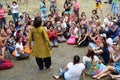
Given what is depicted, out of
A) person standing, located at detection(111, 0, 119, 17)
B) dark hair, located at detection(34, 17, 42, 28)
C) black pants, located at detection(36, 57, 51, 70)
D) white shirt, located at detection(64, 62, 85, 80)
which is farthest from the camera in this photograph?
person standing, located at detection(111, 0, 119, 17)

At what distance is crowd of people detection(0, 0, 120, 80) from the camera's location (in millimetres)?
8703

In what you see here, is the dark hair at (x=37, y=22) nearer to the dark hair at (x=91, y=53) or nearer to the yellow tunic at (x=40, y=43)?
the yellow tunic at (x=40, y=43)

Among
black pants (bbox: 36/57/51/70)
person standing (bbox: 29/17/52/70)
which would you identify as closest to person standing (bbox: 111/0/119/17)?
black pants (bbox: 36/57/51/70)

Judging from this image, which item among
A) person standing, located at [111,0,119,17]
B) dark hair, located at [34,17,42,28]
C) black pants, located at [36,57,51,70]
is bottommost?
black pants, located at [36,57,51,70]

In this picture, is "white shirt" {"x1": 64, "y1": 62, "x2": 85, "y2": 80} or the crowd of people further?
the crowd of people

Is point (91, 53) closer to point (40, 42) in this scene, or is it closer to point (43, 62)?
point (40, 42)

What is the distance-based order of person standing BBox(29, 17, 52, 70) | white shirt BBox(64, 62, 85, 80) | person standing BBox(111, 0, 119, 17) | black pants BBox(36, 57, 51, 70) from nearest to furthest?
1. white shirt BBox(64, 62, 85, 80)
2. person standing BBox(29, 17, 52, 70)
3. black pants BBox(36, 57, 51, 70)
4. person standing BBox(111, 0, 119, 17)

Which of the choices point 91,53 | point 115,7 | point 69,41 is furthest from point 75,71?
point 115,7

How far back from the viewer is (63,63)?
1012cm

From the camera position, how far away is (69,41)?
12.1 metres

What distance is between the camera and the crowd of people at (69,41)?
8703mm

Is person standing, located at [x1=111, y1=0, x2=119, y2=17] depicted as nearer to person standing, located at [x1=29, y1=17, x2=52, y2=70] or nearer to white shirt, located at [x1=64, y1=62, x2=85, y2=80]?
person standing, located at [x1=29, y1=17, x2=52, y2=70]

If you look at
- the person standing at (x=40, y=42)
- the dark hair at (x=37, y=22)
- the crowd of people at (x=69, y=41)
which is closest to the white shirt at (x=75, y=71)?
the crowd of people at (x=69, y=41)

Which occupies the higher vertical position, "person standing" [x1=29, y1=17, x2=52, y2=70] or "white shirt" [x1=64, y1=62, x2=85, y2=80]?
"person standing" [x1=29, y1=17, x2=52, y2=70]
